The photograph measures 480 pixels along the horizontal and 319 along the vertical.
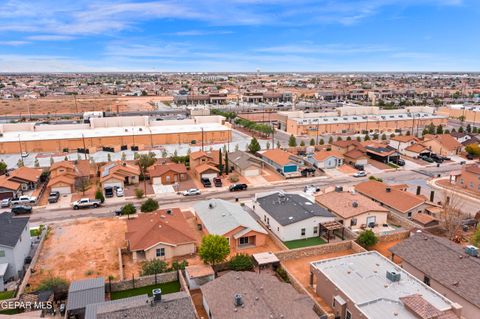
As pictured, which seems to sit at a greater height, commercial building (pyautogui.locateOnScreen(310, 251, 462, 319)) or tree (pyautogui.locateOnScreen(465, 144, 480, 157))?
tree (pyautogui.locateOnScreen(465, 144, 480, 157))

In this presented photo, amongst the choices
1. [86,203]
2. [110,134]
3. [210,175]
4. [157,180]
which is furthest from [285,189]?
[110,134]

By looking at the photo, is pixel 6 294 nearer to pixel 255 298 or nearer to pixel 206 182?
pixel 255 298

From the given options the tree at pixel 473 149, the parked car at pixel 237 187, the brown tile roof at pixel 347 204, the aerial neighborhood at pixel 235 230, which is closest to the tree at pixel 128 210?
the aerial neighborhood at pixel 235 230

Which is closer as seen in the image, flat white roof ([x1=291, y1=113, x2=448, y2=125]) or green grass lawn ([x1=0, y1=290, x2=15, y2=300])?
green grass lawn ([x1=0, y1=290, x2=15, y2=300])

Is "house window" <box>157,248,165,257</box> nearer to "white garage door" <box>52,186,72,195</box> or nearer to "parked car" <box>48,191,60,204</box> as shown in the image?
"parked car" <box>48,191,60,204</box>

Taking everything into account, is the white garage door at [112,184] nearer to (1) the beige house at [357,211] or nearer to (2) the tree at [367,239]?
(1) the beige house at [357,211]

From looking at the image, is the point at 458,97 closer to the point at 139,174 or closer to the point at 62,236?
the point at 139,174

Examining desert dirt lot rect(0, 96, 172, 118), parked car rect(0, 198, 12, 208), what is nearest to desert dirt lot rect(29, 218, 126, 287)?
parked car rect(0, 198, 12, 208)
